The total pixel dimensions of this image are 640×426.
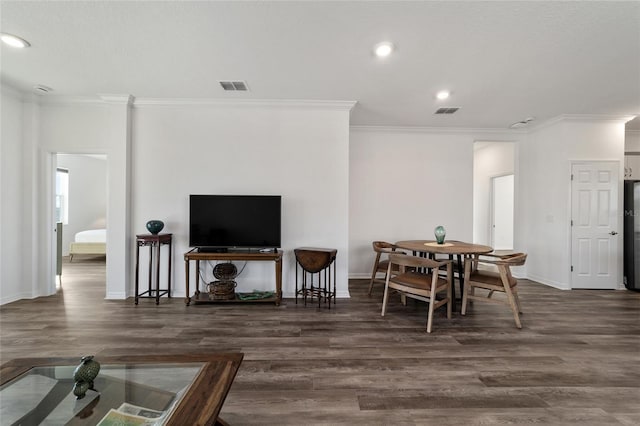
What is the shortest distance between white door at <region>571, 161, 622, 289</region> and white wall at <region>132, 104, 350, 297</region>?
142 inches

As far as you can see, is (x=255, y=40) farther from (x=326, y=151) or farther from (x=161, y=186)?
(x=161, y=186)

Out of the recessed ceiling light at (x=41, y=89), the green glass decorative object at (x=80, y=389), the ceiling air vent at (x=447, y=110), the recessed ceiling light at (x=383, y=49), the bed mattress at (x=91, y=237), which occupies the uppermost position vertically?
the ceiling air vent at (x=447, y=110)

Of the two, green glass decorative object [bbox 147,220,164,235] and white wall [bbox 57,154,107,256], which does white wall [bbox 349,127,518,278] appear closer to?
green glass decorative object [bbox 147,220,164,235]

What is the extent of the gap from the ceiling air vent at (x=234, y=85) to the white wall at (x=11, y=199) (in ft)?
8.86

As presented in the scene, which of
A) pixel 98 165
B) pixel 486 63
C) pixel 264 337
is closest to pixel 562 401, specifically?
pixel 264 337

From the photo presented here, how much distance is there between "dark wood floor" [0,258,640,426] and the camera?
1.61 metres

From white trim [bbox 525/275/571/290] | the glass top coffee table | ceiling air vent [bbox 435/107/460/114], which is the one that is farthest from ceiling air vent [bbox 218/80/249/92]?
white trim [bbox 525/275/571/290]

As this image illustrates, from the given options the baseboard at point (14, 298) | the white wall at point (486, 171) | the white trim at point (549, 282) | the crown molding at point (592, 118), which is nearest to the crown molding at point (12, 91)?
the baseboard at point (14, 298)

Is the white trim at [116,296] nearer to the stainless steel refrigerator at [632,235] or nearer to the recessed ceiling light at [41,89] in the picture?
the recessed ceiling light at [41,89]

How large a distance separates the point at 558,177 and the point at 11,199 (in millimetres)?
7731

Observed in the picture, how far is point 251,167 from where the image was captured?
3.72 m

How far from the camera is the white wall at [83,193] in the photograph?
6.73 m

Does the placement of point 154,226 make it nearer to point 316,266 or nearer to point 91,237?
point 316,266

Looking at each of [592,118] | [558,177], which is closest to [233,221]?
[558,177]
